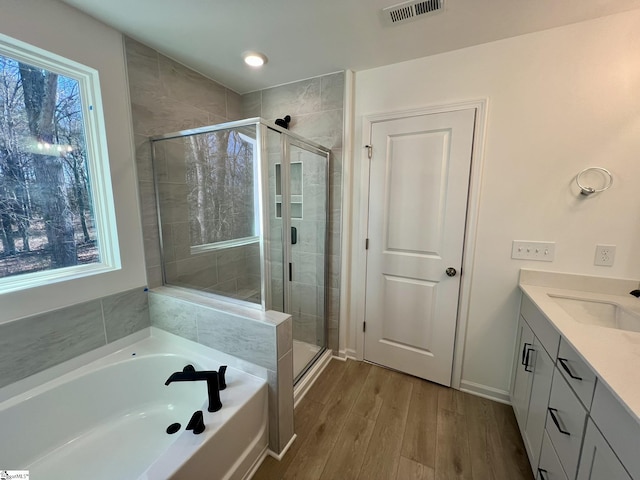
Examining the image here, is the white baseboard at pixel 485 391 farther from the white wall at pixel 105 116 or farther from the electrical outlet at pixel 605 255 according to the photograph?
the white wall at pixel 105 116

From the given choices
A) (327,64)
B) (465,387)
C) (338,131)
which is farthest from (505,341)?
(327,64)

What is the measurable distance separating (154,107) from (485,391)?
3129mm

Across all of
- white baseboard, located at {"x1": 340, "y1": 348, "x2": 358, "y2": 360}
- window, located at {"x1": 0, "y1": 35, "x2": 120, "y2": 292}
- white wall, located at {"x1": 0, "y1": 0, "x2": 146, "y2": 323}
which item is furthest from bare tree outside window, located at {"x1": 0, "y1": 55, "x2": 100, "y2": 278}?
white baseboard, located at {"x1": 340, "y1": 348, "x2": 358, "y2": 360}

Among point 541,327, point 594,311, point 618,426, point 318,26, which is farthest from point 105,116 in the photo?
point 594,311

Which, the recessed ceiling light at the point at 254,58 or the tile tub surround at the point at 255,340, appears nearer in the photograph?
the tile tub surround at the point at 255,340

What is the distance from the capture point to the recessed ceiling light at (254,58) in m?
1.79

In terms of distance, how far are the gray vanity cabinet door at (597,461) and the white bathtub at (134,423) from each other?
1.29 metres

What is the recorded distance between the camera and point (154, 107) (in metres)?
1.78

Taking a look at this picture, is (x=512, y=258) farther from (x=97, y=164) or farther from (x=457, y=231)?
(x=97, y=164)

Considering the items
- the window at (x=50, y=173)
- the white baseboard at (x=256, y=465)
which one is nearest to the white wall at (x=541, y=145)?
the white baseboard at (x=256, y=465)

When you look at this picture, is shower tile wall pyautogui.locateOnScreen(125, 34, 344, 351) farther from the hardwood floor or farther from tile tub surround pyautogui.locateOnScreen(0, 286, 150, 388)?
the hardwood floor

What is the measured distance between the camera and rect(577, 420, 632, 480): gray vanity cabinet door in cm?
72

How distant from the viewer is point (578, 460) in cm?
89

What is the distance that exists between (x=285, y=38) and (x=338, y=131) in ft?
2.35
